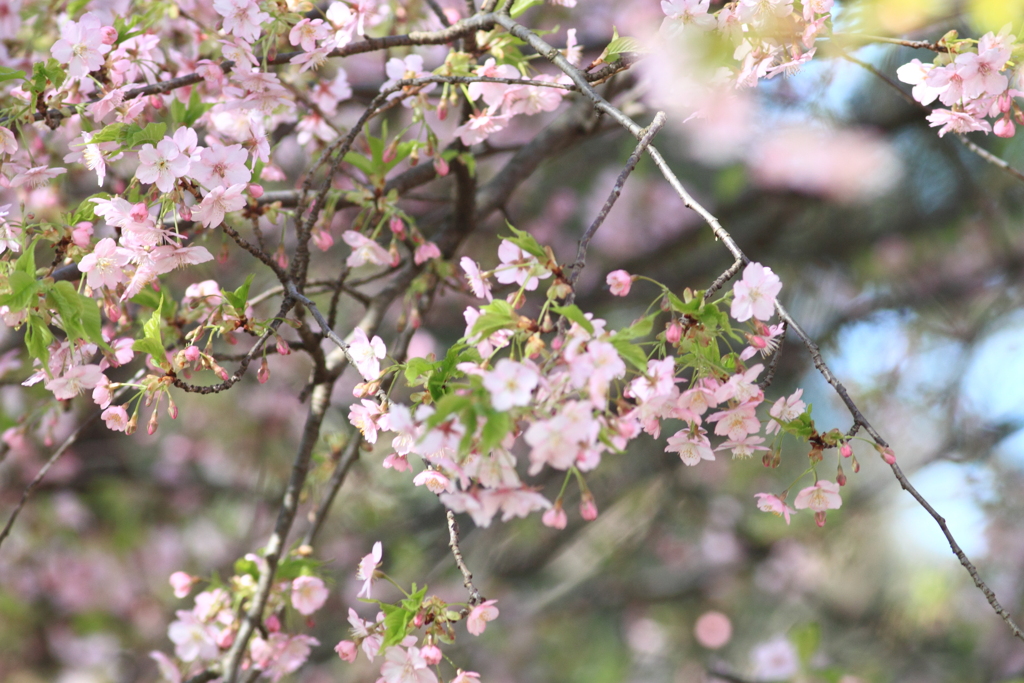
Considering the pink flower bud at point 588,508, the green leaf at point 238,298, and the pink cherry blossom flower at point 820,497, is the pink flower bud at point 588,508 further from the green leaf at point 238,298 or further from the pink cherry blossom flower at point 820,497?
the green leaf at point 238,298

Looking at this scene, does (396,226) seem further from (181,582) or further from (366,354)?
(181,582)

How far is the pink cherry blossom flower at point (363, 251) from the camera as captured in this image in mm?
1350

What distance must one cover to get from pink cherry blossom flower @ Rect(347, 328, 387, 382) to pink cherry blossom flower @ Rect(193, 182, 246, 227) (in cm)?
24

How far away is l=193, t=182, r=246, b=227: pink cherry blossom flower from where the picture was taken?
0.99 m

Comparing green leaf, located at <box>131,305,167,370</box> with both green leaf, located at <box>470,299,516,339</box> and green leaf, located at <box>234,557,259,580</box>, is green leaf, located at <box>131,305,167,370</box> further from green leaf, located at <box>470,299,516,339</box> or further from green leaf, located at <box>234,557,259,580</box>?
green leaf, located at <box>234,557,259,580</box>

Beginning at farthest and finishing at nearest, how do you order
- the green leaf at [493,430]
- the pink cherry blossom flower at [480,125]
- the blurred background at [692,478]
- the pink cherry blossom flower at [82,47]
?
the blurred background at [692,478]
the pink cherry blossom flower at [480,125]
the pink cherry blossom flower at [82,47]
the green leaf at [493,430]

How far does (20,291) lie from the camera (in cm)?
92

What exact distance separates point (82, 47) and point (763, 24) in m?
1.05

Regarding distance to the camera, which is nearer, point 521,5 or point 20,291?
point 20,291

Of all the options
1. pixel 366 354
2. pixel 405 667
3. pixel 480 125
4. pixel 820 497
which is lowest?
pixel 405 667

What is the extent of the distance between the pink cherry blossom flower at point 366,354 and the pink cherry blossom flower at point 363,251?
1.11 ft

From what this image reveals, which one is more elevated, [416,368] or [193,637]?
[416,368]

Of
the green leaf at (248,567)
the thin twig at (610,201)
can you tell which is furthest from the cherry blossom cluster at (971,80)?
the green leaf at (248,567)

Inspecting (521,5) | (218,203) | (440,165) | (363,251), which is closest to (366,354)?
(218,203)
